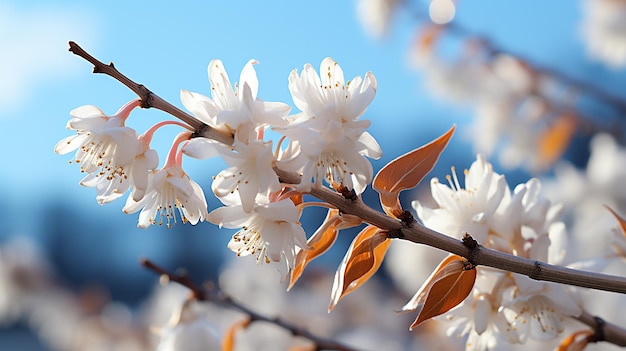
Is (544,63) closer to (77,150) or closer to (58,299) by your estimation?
(77,150)

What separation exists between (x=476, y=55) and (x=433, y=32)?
20cm

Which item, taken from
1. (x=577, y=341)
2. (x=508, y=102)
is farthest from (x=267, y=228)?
(x=508, y=102)

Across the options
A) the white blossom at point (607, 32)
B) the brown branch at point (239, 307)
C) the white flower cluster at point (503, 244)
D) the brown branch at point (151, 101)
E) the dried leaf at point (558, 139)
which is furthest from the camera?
the white blossom at point (607, 32)

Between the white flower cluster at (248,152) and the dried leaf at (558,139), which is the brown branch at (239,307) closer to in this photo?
the white flower cluster at (248,152)

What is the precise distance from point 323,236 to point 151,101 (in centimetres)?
18

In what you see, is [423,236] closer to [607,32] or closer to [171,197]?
[171,197]

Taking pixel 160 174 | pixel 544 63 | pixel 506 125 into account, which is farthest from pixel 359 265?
pixel 506 125

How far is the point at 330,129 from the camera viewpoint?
56cm

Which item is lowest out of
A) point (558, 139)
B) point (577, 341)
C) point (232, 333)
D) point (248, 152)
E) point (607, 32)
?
point (232, 333)

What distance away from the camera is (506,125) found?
2.52m

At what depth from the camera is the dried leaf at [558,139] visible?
2.11m

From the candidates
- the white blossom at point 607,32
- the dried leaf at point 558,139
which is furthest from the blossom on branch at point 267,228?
the white blossom at point 607,32

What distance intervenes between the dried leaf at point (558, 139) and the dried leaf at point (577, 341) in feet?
4.66

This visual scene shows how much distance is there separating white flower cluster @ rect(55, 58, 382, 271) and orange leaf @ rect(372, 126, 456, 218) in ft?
0.06
